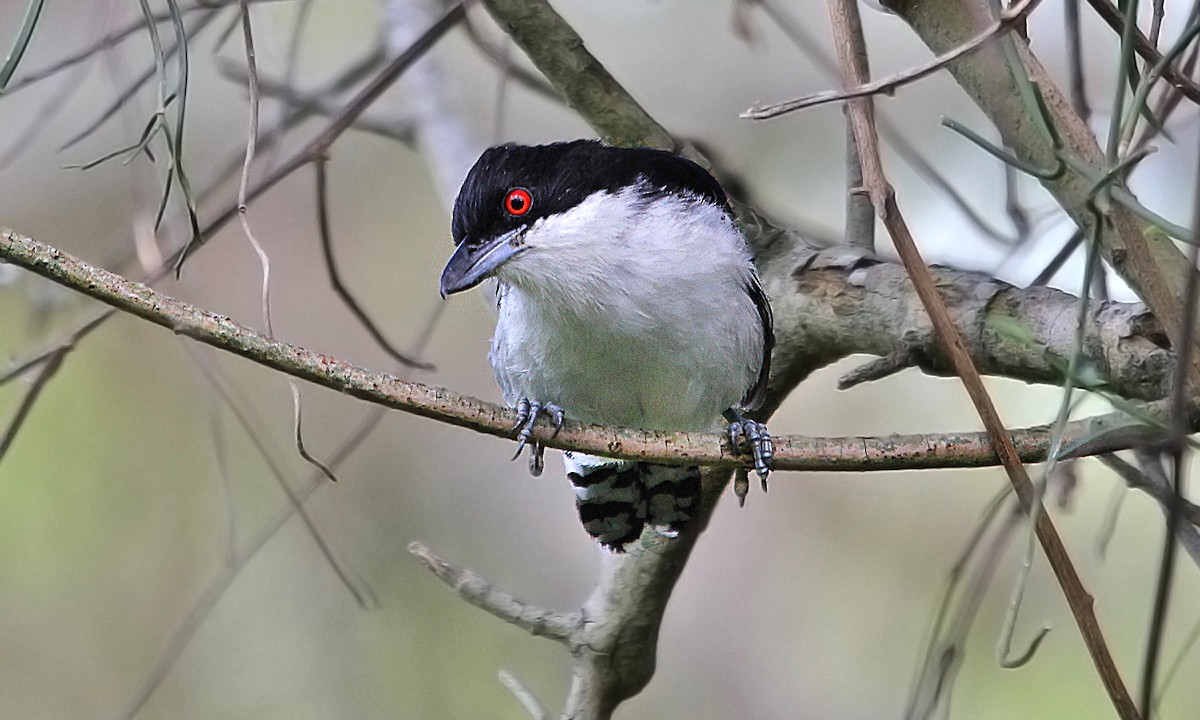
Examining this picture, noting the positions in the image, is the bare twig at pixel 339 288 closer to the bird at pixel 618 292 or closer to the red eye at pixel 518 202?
the bird at pixel 618 292

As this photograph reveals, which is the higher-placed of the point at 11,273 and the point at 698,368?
the point at 698,368

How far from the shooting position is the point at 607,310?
2738 mm

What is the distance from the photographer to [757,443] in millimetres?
2336

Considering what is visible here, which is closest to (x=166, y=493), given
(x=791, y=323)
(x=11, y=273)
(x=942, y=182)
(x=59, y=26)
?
(x=59, y=26)

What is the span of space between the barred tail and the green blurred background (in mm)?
1912

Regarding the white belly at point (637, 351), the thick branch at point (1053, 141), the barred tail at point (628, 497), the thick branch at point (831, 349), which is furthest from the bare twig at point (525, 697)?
the thick branch at point (1053, 141)

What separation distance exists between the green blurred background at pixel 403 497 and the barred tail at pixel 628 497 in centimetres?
191

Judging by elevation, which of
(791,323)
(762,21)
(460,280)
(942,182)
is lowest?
(460,280)

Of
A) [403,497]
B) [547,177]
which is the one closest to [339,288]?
[547,177]

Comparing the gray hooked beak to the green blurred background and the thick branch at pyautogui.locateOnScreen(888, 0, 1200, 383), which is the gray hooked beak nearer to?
the thick branch at pyautogui.locateOnScreen(888, 0, 1200, 383)

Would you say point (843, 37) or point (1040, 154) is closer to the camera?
point (843, 37)

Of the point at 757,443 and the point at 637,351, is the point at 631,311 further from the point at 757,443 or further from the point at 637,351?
the point at 757,443

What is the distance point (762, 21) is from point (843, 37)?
143 inches

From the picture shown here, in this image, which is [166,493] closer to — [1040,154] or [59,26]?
[59,26]
